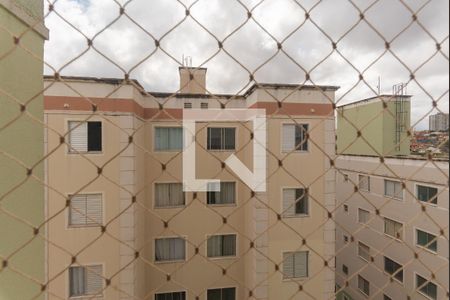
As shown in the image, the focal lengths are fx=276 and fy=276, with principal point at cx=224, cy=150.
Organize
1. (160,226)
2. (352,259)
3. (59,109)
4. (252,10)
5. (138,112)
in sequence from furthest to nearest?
1. (352,259)
2. (160,226)
3. (138,112)
4. (59,109)
5. (252,10)

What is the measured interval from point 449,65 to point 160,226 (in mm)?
4972

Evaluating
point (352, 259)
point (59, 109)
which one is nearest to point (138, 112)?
point (59, 109)

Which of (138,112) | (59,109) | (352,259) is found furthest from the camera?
(352,259)

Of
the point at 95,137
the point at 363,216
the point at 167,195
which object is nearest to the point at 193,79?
the point at 95,137

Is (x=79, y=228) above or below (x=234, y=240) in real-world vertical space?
above

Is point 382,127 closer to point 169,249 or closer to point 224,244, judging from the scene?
point 224,244

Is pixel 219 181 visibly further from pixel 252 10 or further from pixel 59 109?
pixel 252 10

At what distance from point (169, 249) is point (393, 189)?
200 inches

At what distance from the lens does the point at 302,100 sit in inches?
181

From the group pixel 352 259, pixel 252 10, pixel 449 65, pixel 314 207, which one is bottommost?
pixel 352 259

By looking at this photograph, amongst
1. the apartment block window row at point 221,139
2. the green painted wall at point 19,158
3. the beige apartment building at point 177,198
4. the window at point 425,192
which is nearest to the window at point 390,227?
the window at point 425,192

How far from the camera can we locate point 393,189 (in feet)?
20.6

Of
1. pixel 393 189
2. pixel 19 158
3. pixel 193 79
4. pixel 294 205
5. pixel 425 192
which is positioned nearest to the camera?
pixel 193 79

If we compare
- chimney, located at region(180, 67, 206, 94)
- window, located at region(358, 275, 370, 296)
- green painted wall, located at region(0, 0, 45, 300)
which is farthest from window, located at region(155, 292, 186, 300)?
window, located at region(358, 275, 370, 296)
